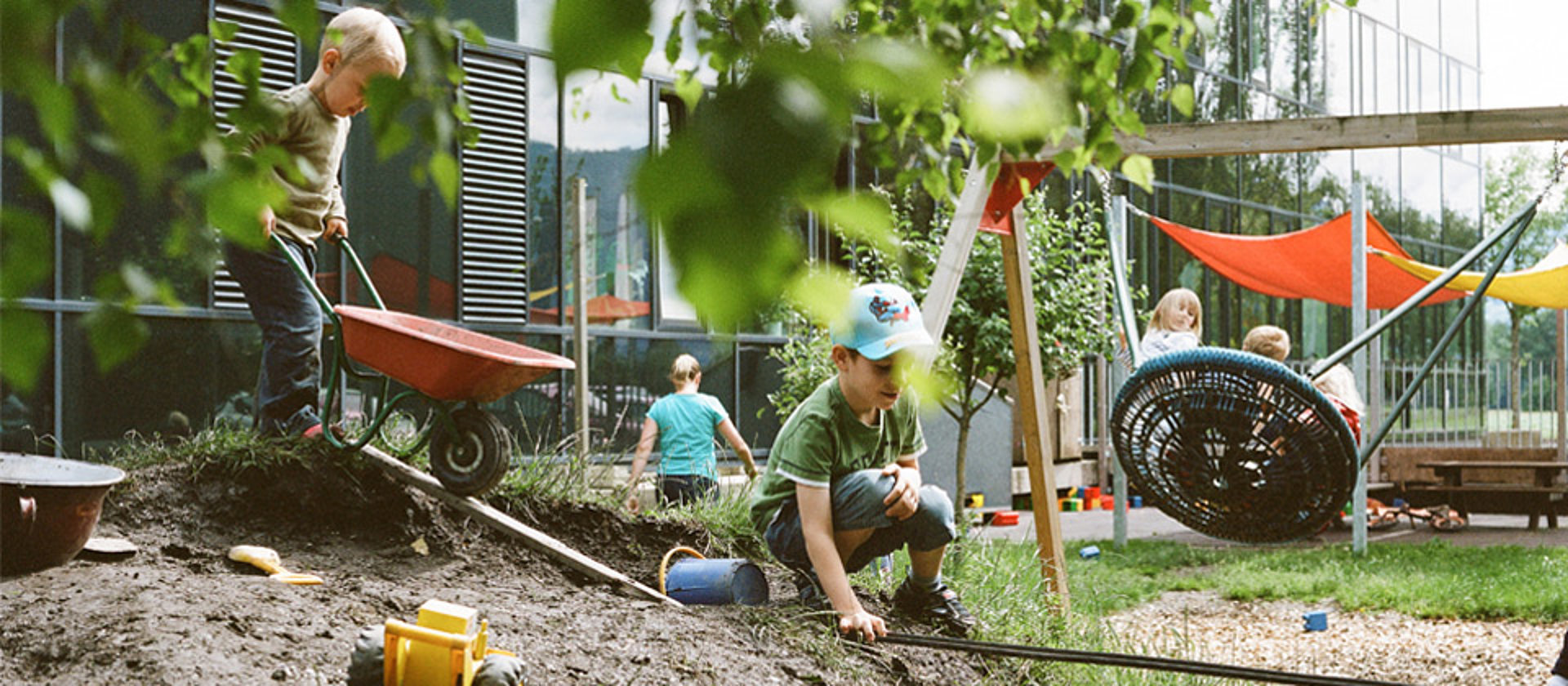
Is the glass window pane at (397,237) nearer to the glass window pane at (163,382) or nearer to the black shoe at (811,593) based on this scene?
the glass window pane at (163,382)

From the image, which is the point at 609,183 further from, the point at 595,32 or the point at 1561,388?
the point at 1561,388

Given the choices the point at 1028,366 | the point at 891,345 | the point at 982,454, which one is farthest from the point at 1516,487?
the point at 891,345

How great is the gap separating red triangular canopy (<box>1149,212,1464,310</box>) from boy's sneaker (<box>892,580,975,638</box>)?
21.0 ft

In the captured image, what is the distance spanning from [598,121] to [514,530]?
5.92 metres

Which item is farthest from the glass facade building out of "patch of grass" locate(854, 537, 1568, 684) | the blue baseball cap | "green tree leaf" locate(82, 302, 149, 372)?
"green tree leaf" locate(82, 302, 149, 372)

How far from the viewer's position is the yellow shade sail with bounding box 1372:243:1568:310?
32.9 feet

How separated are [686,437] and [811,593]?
2576 mm

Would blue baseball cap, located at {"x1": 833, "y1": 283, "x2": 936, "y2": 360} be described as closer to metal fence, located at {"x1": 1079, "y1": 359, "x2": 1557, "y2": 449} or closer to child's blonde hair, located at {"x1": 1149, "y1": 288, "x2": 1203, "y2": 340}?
child's blonde hair, located at {"x1": 1149, "y1": 288, "x2": 1203, "y2": 340}

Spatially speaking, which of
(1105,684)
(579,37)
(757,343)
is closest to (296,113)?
(1105,684)

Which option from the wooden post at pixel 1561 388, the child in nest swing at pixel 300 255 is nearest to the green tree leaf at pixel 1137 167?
the child in nest swing at pixel 300 255

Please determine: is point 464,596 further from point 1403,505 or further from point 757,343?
point 1403,505

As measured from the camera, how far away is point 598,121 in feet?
31.4

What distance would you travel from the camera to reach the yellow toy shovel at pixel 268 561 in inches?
134

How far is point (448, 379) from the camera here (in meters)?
3.84
